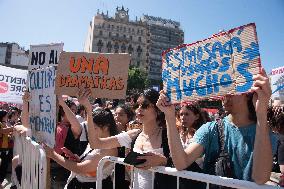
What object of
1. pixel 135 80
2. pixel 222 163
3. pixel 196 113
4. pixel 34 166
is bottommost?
pixel 34 166

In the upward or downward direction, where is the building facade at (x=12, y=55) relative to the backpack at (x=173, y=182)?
upward

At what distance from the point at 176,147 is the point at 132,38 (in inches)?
3419

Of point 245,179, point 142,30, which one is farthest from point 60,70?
point 142,30

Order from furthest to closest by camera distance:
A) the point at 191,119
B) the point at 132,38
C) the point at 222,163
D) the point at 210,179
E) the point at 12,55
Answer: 1. the point at 132,38
2. the point at 12,55
3. the point at 191,119
4. the point at 222,163
5. the point at 210,179

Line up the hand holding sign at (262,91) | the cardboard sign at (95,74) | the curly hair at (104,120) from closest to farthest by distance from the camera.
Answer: the hand holding sign at (262,91)
the cardboard sign at (95,74)
the curly hair at (104,120)

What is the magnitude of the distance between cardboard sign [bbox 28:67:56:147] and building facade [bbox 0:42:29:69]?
3250 inches

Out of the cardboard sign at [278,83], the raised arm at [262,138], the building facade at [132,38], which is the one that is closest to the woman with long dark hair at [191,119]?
the raised arm at [262,138]

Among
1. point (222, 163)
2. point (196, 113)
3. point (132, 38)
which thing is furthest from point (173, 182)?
point (132, 38)

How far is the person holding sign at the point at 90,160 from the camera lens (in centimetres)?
285

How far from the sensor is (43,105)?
3250 mm

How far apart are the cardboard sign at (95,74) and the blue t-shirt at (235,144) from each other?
40.2 inches

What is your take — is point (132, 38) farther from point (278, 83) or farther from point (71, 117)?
point (71, 117)

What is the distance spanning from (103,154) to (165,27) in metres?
96.1

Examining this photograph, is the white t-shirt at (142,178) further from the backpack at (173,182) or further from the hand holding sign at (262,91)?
the hand holding sign at (262,91)
